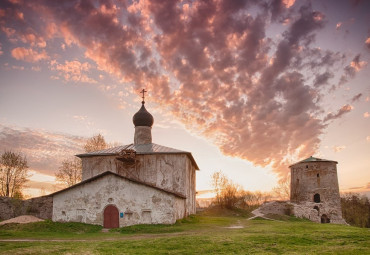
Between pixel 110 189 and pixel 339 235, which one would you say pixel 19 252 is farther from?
pixel 339 235

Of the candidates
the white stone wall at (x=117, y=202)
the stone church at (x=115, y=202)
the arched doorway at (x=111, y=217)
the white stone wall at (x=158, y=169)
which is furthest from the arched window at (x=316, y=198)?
the arched doorway at (x=111, y=217)

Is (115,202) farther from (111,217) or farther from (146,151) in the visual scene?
(146,151)

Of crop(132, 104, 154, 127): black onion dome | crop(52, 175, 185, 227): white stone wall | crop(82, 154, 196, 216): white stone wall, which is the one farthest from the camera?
crop(132, 104, 154, 127): black onion dome

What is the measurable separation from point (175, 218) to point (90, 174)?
36.5 ft

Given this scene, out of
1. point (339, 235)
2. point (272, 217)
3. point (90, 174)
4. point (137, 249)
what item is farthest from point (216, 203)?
point (137, 249)

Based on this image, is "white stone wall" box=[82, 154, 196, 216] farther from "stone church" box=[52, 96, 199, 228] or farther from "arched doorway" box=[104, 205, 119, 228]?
"arched doorway" box=[104, 205, 119, 228]

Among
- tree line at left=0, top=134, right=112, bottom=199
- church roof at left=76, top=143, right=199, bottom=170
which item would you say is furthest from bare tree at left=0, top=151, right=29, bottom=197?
church roof at left=76, top=143, right=199, bottom=170

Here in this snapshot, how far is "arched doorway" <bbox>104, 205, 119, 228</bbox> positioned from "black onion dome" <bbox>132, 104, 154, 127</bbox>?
13.1 metres

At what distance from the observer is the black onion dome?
32.6 meters

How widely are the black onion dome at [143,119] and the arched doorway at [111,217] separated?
1313 cm

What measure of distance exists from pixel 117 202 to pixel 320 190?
28.3m

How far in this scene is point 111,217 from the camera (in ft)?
68.3

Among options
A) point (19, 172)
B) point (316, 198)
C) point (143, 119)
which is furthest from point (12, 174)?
point (316, 198)

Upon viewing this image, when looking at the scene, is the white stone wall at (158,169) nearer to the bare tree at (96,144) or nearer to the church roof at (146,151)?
the church roof at (146,151)
